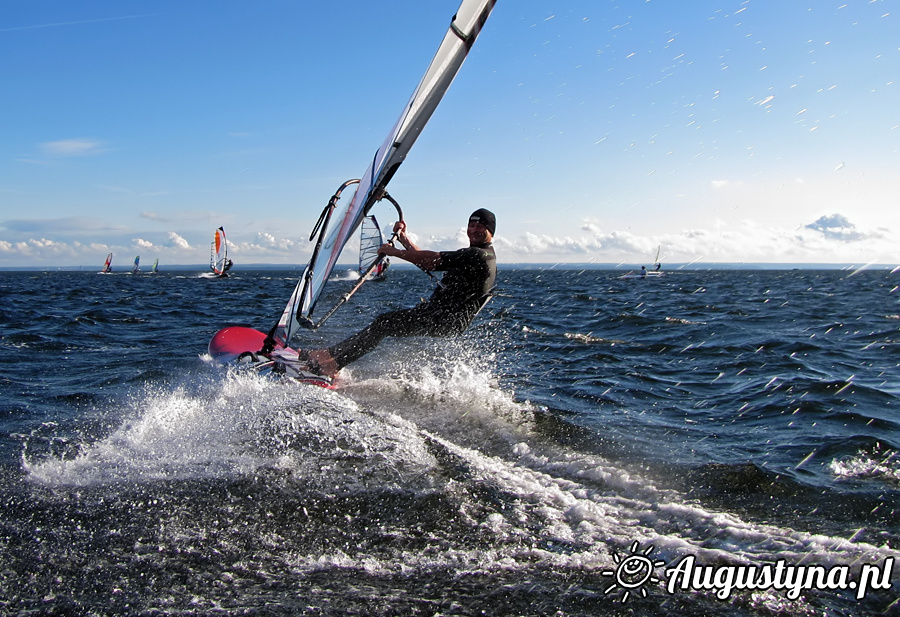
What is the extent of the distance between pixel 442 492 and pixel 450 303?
2454mm

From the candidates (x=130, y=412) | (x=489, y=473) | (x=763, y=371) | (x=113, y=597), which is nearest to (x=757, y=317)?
(x=763, y=371)

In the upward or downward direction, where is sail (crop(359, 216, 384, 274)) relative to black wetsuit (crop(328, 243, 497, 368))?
upward

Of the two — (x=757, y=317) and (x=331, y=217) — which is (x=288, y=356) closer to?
(x=331, y=217)

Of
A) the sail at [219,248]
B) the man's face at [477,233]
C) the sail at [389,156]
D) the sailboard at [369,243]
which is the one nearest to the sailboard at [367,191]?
the sail at [389,156]

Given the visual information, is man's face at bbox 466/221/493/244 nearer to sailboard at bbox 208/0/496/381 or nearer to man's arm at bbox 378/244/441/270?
man's arm at bbox 378/244/441/270

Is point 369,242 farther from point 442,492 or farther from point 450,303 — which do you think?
point 442,492

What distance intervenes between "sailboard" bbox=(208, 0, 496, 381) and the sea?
0.35 meters

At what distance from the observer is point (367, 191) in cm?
527

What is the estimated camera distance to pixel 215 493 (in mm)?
3441

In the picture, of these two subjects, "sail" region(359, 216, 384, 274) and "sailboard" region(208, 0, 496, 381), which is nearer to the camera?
"sailboard" region(208, 0, 496, 381)

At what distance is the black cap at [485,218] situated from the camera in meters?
5.52

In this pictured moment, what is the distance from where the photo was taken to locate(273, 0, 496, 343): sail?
3.75 metres

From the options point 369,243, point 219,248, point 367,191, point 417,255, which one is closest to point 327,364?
point 369,243

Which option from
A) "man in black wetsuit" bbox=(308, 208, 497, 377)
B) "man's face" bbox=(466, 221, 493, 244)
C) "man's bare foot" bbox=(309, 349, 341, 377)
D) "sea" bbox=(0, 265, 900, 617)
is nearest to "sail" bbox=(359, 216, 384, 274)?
"sea" bbox=(0, 265, 900, 617)
